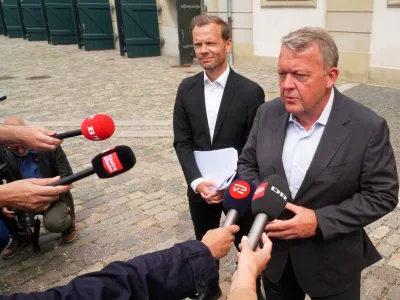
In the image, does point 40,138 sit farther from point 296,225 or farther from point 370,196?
point 370,196

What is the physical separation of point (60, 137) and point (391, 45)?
27.2ft

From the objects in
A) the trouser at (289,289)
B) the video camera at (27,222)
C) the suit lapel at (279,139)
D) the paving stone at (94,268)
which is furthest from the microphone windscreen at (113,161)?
the video camera at (27,222)

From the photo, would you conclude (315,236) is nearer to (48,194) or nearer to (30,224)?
(48,194)

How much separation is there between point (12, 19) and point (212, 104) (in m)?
25.2

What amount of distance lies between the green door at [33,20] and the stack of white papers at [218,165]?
21.4 metres

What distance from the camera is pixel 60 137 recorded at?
7.73 feet

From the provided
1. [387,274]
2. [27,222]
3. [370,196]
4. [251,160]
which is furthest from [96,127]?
[387,274]

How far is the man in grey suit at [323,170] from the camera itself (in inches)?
73.4

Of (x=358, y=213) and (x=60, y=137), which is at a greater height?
(x=60, y=137)

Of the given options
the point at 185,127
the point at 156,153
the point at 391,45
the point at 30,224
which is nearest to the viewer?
the point at 185,127

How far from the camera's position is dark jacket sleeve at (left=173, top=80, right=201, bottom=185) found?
283 centimetres

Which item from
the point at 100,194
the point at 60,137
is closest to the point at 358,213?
the point at 60,137

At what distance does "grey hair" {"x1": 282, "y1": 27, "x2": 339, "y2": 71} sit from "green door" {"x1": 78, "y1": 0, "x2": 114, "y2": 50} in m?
16.5

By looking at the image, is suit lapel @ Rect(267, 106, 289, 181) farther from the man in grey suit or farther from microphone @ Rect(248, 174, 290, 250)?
microphone @ Rect(248, 174, 290, 250)
